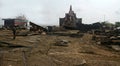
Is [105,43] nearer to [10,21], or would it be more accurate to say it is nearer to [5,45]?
[5,45]

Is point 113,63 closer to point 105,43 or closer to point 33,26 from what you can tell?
point 105,43

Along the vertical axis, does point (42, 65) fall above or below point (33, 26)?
below

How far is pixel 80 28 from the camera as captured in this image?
31391 millimetres

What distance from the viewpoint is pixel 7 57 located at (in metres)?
7.65

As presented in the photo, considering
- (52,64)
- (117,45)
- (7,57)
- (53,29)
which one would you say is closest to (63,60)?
(52,64)

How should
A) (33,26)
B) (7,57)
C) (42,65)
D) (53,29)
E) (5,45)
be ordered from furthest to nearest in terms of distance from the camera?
1. (53,29)
2. (33,26)
3. (5,45)
4. (7,57)
5. (42,65)

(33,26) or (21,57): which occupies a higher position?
(33,26)

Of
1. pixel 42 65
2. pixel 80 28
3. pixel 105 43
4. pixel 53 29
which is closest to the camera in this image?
pixel 42 65

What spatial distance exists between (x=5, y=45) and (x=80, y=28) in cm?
2198

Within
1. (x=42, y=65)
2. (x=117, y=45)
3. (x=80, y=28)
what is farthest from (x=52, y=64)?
(x=80, y=28)

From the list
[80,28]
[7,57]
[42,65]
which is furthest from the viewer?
[80,28]

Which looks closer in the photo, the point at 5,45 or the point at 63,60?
the point at 63,60

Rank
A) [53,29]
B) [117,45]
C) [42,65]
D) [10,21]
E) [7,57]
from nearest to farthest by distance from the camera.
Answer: [42,65]
[7,57]
[117,45]
[53,29]
[10,21]

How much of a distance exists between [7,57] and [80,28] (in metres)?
24.5
